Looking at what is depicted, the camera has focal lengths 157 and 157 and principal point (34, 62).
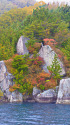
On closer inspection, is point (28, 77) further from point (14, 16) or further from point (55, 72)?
point (14, 16)

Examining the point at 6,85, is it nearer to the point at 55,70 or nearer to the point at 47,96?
the point at 47,96

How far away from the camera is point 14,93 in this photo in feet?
87.6

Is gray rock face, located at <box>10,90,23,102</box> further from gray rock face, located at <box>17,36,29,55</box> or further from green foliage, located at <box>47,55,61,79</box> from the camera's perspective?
gray rock face, located at <box>17,36,29,55</box>

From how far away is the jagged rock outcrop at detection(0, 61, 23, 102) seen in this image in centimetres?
2646

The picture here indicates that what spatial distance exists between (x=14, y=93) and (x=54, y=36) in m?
16.7

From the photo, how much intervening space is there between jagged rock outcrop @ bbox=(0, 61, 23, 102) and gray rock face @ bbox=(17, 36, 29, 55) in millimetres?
5974

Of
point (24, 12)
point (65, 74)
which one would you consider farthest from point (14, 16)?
point (65, 74)

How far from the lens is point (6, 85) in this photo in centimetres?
2750

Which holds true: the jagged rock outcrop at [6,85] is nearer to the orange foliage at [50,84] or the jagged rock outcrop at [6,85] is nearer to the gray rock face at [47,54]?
the orange foliage at [50,84]

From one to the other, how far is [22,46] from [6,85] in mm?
9599

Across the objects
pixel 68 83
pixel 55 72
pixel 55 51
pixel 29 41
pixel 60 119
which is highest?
pixel 29 41

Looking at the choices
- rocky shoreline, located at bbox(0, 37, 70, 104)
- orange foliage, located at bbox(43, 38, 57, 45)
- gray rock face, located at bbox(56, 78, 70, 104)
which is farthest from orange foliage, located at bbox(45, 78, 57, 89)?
orange foliage, located at bbox(43, 38, 57, 45)

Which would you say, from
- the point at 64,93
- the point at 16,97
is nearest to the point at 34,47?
the point at 16,97

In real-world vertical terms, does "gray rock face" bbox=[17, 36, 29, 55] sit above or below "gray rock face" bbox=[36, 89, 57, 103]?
above
